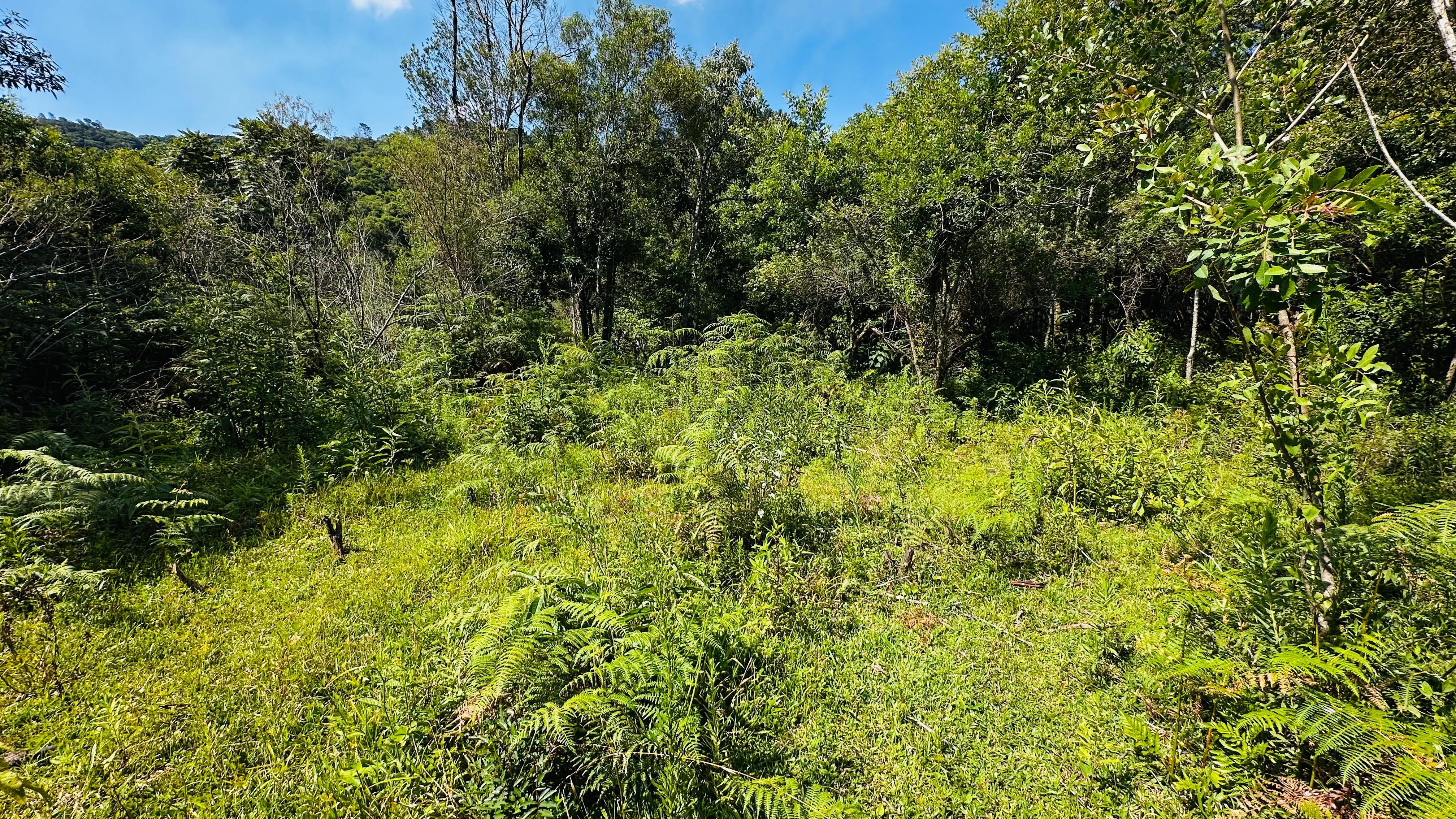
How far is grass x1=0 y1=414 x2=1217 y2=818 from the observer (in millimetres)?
2488

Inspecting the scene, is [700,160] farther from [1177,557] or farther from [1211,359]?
[1177,557]

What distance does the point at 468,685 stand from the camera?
9.32 ft

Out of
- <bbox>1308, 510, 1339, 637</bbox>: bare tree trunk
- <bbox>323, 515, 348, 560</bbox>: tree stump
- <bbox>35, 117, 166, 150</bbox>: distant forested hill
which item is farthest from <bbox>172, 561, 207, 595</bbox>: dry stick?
<bbox>35, 117, 166, 150</bbox>: distant forested hill

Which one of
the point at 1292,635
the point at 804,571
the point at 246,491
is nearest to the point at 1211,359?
the point at 1292,635

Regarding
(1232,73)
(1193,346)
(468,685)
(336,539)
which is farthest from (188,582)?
(1193,346)

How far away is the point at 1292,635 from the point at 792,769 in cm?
269

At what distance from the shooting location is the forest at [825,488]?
2.47m

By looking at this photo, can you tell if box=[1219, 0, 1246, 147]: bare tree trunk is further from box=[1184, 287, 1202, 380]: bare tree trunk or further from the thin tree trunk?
box=[1184, 287, 1202, 380]: bare tree trunk

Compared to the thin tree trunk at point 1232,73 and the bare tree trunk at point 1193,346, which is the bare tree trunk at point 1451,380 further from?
the thin tree trunk at point 1232,73

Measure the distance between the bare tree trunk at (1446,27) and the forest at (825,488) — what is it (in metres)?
0.03

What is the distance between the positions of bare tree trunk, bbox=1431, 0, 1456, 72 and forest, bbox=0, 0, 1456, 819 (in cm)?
3

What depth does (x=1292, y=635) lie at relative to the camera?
2705 mm

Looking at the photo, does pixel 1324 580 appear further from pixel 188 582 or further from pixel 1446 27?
pixel 188 582

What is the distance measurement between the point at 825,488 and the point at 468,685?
406 centimetres
